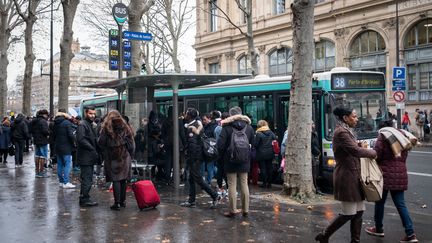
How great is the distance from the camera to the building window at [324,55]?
3564 cm

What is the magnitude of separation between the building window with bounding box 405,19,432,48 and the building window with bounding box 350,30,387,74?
1.73m

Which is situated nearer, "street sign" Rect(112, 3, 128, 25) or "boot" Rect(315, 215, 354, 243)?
"boot" Rect(315, 215, 354, 243)

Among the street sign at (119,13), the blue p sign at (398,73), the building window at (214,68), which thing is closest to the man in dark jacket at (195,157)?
the street sign at (119,13)

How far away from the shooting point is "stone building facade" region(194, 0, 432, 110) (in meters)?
30.2

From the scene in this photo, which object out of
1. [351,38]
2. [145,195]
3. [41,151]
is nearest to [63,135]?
[41,151]

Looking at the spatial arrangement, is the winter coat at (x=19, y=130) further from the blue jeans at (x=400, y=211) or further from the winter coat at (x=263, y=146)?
the blue jeans at (x=400, y=211)

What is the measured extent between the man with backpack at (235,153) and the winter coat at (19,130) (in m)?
10.4

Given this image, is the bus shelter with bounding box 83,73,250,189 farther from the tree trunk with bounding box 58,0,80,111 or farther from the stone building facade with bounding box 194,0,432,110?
Result: the stone building facade with bounding box 194,0,432,110

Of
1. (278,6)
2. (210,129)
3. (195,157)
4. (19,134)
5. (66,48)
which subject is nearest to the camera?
(195,157)

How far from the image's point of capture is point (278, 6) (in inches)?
1590

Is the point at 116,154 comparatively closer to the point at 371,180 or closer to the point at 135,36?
the point at 371,180

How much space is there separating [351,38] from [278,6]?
343 inches

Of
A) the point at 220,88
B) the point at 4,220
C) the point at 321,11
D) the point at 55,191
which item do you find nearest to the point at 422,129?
the point at 321,11

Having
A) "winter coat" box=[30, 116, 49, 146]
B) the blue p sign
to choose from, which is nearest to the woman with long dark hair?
"winter coat" box=[30, 116, 49, 146]
